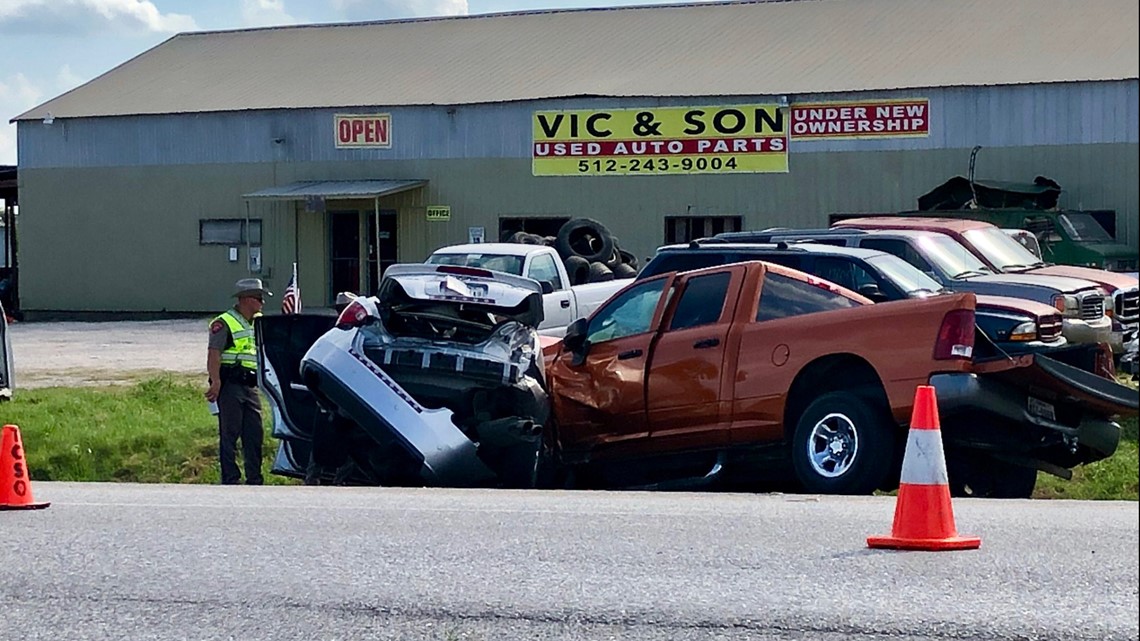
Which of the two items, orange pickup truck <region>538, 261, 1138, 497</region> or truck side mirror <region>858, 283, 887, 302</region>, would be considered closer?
orange pickup truck <region>538, 261, 1138, 497</region>

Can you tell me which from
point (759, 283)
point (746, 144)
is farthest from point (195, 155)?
point (759, 283)

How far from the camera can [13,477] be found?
9.98 metres

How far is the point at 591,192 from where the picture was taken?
32.2 m

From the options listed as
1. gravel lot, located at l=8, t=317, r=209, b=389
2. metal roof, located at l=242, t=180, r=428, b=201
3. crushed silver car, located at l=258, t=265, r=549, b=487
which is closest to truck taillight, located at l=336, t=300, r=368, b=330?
crushed silver car, located at l=258, t=265, r=549, b=487

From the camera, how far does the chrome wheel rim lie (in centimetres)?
1024

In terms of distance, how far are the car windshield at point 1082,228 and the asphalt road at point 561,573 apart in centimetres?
1264

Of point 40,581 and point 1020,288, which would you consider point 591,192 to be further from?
point 40,581

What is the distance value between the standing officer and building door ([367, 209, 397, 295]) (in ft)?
69.8

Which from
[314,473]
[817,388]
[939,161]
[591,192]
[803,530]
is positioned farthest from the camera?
[591,192]

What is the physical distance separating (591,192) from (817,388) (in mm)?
21887

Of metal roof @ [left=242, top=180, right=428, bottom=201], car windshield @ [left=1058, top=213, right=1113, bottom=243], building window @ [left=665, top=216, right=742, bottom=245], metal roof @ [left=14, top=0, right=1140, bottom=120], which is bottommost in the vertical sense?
Result: car windshield @ [left=1058, top=213, right=1113, bottom=243]

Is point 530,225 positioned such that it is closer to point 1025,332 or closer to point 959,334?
point 1025,332

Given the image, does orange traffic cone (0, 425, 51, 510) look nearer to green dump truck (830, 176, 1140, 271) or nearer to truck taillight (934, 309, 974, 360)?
truck taillight (934, 309, 974, 360)

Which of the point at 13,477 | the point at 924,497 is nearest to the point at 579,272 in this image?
the point at 13,477
